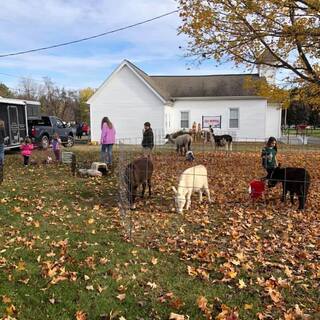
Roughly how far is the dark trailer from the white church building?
891 cm

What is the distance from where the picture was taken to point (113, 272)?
17.2 feet

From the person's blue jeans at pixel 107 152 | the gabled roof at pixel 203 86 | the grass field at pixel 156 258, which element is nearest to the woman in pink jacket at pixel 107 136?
the person's blue jeans at pixel 107 152

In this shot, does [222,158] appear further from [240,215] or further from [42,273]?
[42,273]

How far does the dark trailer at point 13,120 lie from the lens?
2032cm

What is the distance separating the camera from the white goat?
27.8 feet

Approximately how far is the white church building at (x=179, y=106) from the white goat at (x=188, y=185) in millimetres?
20280

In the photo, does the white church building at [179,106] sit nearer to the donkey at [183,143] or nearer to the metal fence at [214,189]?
the donkey at [183,143]

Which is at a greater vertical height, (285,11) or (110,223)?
(285,11)

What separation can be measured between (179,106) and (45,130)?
11.8 meters

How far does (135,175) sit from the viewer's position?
9.31 m

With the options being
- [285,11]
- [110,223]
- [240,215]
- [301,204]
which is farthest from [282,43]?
[110,223]

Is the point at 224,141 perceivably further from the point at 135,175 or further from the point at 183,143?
the point at 135,175

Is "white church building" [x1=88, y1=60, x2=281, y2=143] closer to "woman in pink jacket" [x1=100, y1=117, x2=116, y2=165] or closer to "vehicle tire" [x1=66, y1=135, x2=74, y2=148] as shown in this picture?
"vehicle tire" [x1=66, y1=135, x2=74, y2=148]

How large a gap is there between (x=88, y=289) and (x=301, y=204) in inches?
229
